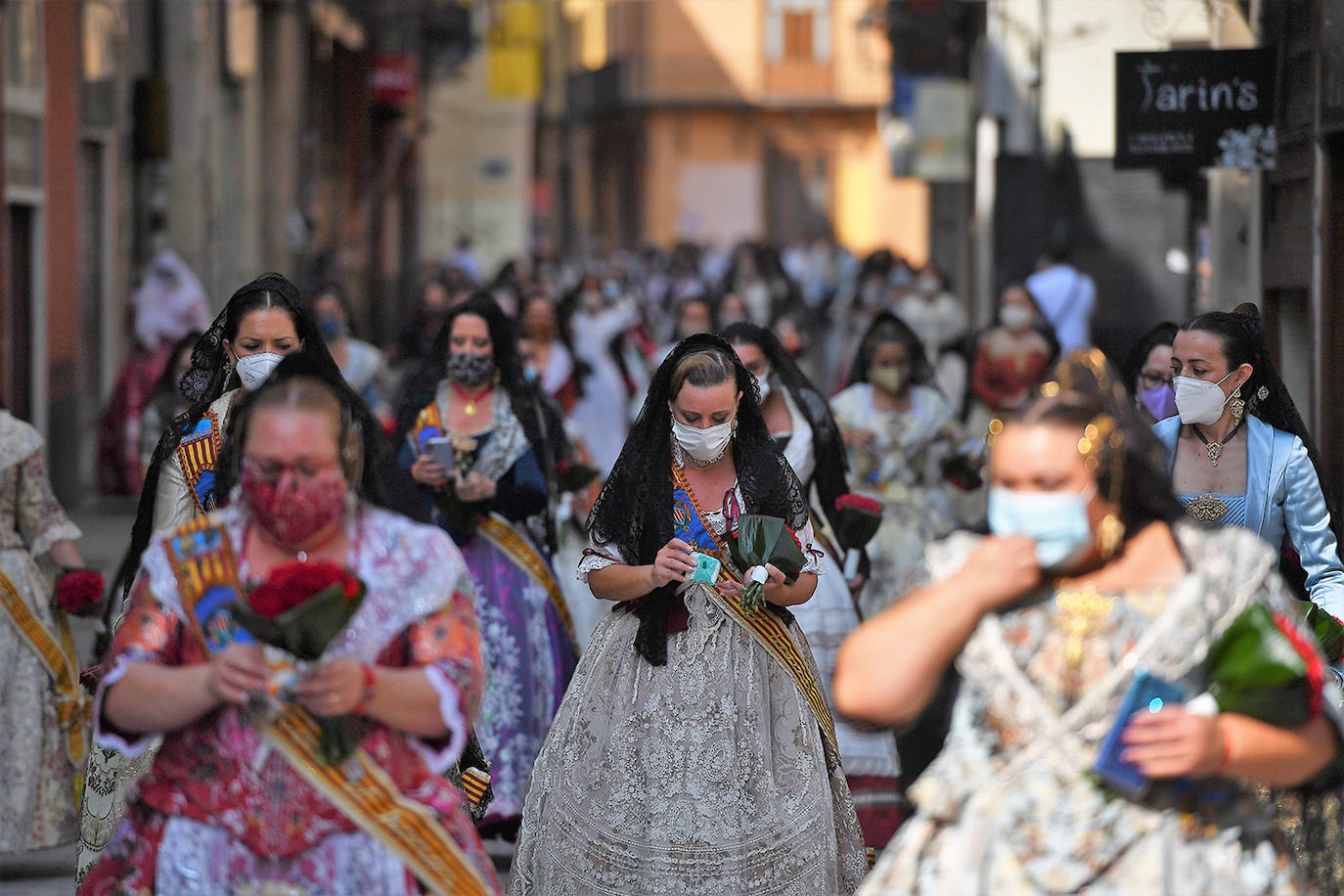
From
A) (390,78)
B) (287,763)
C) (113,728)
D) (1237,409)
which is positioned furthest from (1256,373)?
(390,78)

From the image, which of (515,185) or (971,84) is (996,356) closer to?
(971,84)

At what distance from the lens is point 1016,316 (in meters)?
13.5

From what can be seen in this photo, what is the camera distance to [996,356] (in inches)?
505

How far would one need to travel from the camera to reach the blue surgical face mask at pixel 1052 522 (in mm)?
3445

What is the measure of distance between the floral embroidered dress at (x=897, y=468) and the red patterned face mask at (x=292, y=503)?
6.14 metres

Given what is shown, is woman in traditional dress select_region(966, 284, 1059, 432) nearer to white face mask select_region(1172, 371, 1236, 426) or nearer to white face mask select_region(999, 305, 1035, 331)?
white face mask select_region(999, 305, 1035, 331)

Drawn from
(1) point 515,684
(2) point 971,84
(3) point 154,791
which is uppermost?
(2) point 971,84

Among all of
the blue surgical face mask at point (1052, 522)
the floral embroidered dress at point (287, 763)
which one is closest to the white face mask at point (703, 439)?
the floral embroidered dress at point (287, 763)

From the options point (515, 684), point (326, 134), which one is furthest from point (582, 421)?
point (326, 134)

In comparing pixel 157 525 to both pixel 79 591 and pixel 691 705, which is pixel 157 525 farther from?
pixel 691 705

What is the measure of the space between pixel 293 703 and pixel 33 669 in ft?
11.9

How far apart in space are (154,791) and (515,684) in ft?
12.6

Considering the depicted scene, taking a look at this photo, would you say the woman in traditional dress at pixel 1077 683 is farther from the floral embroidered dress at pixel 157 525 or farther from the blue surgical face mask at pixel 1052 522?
the floral embroidered dress at pixel 157 525

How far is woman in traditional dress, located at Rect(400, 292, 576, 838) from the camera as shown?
24.8 feet
